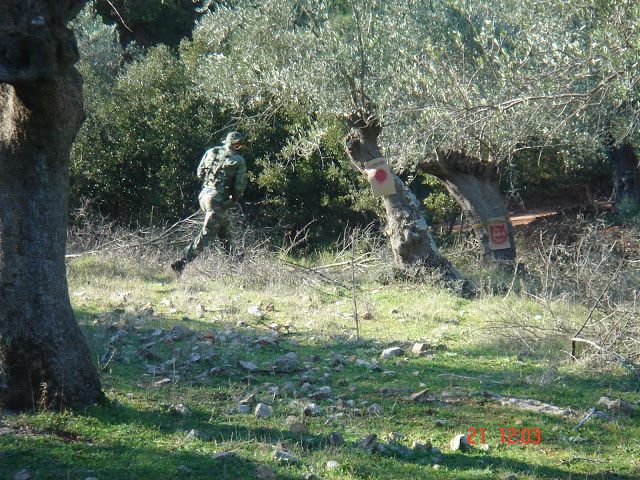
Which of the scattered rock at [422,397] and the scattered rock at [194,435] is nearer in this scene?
the scattered rock at [194,435]

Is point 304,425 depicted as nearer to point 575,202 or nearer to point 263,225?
point 263,225

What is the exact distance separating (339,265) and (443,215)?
16.2 feet

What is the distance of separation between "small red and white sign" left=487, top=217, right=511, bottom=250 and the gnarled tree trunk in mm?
8451

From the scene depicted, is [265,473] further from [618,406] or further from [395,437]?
[618,406]

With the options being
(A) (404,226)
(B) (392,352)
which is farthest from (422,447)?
(A) (404,226)

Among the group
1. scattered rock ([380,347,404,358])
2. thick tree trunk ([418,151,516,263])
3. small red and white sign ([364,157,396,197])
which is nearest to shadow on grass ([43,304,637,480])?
scattered rock ([380,347,404,358])

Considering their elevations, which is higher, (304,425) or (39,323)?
(39,323)

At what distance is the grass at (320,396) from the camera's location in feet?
12.1

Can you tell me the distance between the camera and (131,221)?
16312 millimetres

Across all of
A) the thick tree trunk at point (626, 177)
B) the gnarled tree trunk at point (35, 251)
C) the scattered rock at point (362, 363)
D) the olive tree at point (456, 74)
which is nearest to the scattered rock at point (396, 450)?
the gnarled tree trunk at point (35, 251)

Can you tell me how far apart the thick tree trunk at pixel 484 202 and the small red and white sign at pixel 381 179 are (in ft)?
3.59

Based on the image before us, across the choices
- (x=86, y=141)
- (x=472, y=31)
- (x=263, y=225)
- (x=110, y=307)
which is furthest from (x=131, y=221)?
(x=472, y=31)

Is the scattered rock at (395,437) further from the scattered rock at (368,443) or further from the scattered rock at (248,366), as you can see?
the scattered rock at (248,366)

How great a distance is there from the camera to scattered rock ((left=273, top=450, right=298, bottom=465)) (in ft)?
12.0
